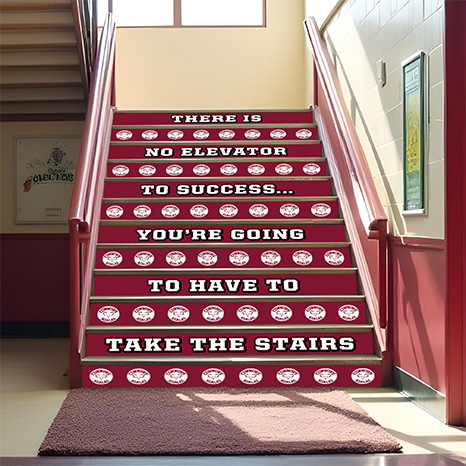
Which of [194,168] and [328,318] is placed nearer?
[328,318]

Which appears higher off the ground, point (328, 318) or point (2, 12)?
point (2, 12)

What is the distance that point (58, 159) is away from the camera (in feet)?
24.6

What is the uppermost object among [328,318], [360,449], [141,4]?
[141,4]

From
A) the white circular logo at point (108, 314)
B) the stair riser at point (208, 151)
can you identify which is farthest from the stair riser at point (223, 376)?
the stair riser at point (208, 151)

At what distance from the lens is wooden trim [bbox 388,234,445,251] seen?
4105mm

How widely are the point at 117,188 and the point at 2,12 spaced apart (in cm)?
159

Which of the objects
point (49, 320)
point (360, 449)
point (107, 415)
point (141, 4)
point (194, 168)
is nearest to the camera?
point (360, 449)

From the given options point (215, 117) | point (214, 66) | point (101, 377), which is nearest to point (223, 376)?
point (101, 377)

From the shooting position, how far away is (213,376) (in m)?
4.77

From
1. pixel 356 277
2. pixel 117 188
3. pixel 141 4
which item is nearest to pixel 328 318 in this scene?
pixel 356 277

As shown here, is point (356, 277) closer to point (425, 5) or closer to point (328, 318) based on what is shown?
point (328, 318)

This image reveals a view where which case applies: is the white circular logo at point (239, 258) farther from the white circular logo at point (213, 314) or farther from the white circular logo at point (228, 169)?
the white circular logo at point (228, 169)

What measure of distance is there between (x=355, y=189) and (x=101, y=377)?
2043 millimetres

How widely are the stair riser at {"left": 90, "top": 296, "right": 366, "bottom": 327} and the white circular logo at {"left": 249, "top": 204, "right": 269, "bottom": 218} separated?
1.04m
